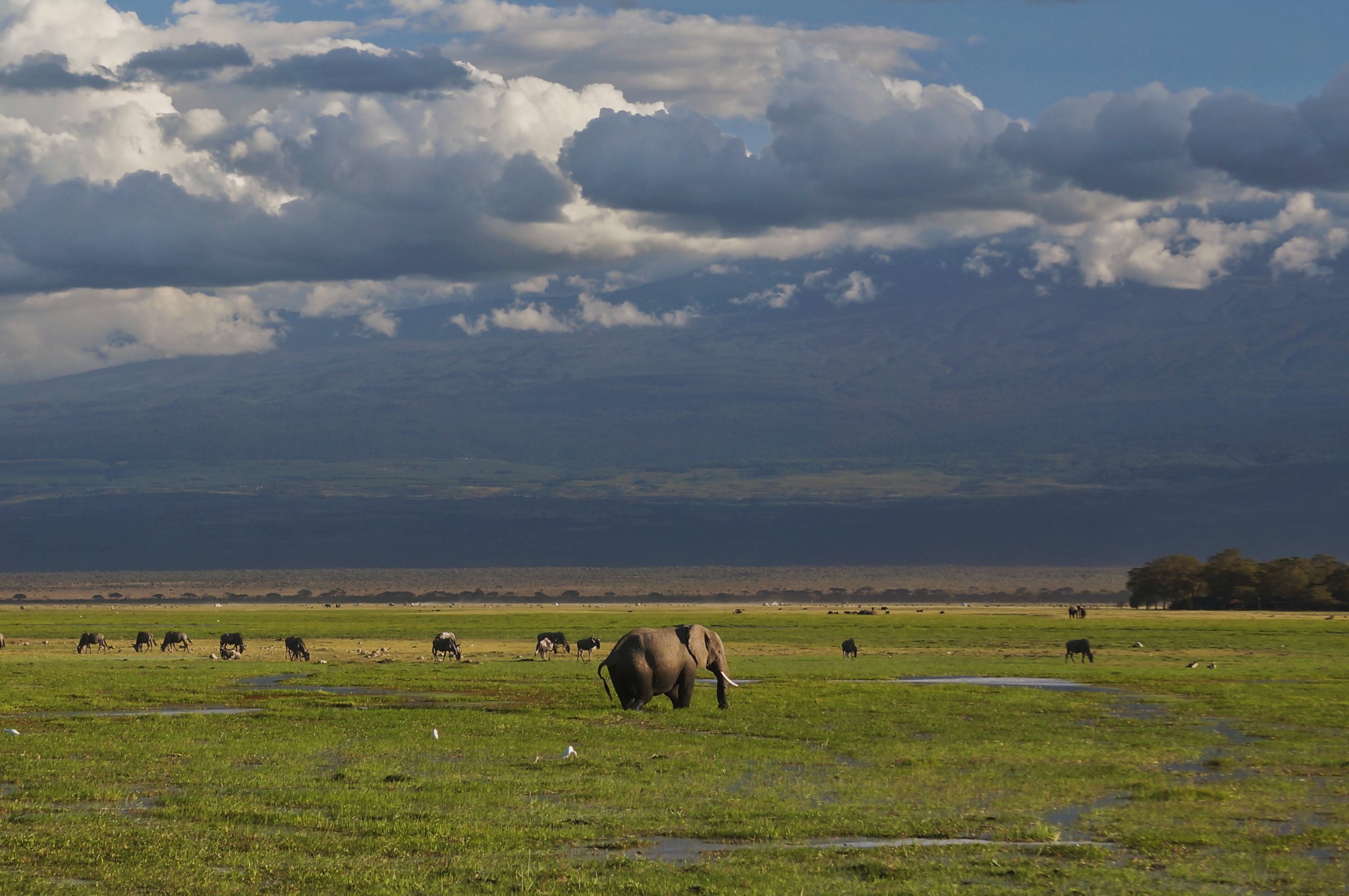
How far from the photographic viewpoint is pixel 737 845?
18.7 m

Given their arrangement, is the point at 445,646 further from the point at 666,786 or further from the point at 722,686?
the point at 666,786

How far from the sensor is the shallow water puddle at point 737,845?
1800 cm

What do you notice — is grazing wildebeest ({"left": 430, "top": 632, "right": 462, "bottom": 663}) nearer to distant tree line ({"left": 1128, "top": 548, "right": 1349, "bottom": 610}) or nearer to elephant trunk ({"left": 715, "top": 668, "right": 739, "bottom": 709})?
elephant trunk ({"left": 715, "top": 668, "right": 739, "bottom": 709})

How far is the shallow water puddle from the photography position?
1800 cm

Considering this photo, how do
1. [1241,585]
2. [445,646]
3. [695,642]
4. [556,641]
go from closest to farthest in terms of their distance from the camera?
1. [695,642]
2. [445,646]
3. [556,641]
4. [1241,585]

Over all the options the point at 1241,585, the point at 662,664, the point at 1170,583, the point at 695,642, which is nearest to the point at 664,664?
the point at 662,664

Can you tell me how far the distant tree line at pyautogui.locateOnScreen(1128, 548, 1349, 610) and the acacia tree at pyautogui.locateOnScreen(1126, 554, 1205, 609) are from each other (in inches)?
2.8

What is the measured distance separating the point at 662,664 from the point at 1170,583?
133841 mm

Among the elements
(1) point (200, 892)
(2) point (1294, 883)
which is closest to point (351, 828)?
(1) point (200, 892)

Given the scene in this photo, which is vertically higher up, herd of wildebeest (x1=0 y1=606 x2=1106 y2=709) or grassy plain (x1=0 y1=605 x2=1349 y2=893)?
herd of wildebeest (x1=0 y1=606 x2=1106 y2=709)

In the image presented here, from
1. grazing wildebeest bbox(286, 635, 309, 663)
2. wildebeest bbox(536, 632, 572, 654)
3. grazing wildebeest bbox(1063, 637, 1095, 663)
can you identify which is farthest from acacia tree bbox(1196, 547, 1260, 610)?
grazing wildebeest bbox(286, 635, 309, 663)

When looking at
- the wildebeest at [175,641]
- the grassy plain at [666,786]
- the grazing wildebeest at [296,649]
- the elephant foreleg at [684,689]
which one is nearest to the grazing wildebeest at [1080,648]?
the grassy plain at [666,786]

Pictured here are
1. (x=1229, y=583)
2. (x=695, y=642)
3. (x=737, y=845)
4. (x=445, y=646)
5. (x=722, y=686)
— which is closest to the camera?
(x=737, y=845)

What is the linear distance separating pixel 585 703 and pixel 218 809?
18.3 m
